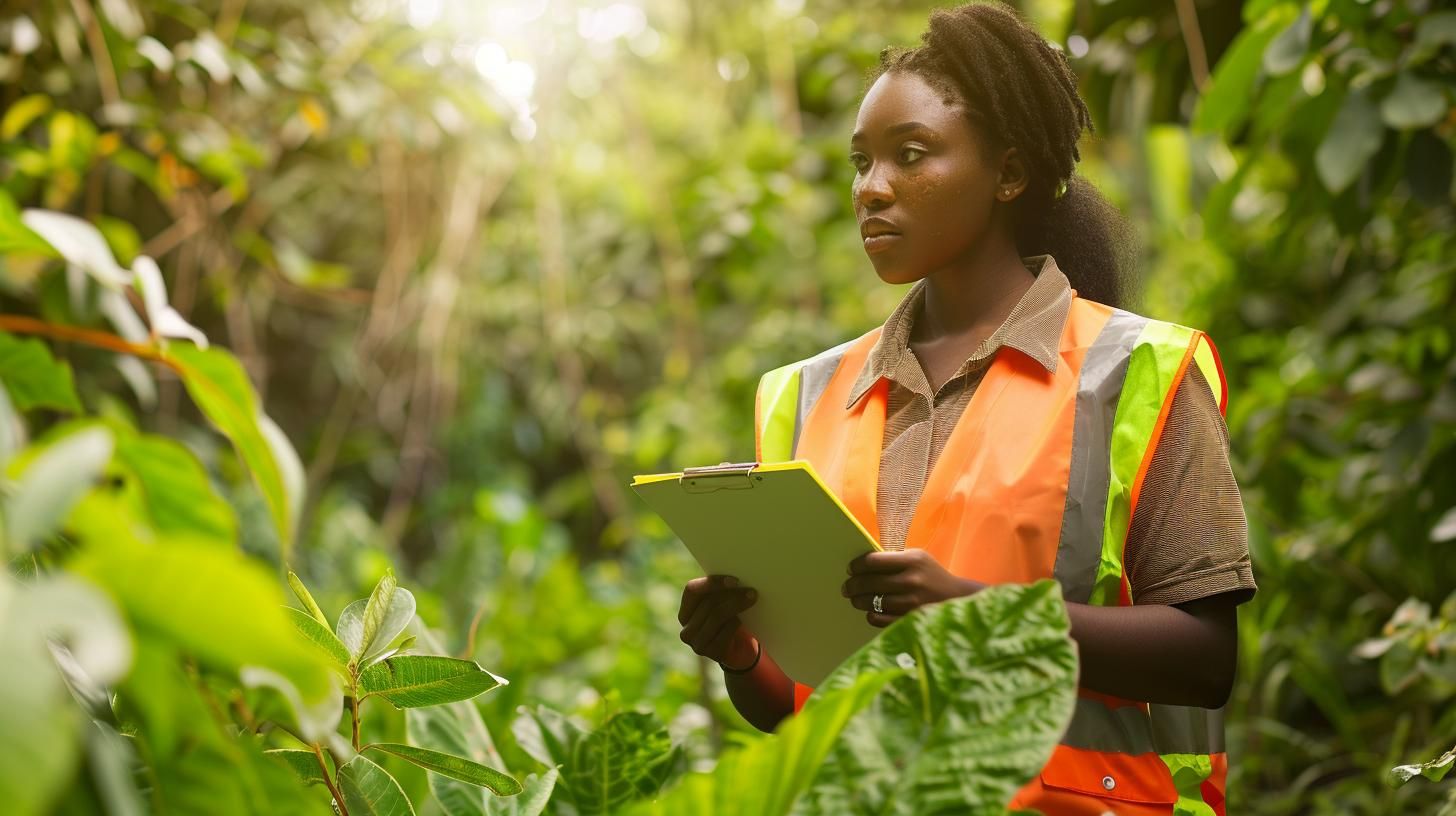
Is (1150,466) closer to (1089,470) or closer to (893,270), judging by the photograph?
(1089,470)

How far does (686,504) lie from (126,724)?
451 millimetres

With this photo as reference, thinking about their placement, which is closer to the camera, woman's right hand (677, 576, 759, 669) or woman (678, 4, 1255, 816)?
woman (678, 4, 1255, 816)

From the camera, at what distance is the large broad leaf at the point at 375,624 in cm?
106

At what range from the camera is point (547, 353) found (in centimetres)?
594

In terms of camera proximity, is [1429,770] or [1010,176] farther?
[1010,176]

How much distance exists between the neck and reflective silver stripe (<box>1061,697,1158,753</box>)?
1.19ft

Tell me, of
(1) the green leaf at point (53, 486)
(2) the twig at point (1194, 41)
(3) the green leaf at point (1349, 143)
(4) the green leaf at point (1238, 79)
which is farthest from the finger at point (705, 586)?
(2) the twig at point (1194, 41)

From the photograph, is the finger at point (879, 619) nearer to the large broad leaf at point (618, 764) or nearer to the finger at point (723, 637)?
the finger at point (723, 637)

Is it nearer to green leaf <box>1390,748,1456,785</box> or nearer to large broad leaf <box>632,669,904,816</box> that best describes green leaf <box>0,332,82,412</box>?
large broad leaf <box>632,669,904,816</box>

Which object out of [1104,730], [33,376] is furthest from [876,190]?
[33,376]

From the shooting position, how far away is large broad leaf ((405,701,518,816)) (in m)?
1.22

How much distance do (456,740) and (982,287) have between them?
2.53 feet

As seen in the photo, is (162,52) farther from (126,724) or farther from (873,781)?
(873,781)

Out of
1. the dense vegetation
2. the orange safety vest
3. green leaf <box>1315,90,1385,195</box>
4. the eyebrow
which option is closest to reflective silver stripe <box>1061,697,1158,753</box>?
the orange safety vest
